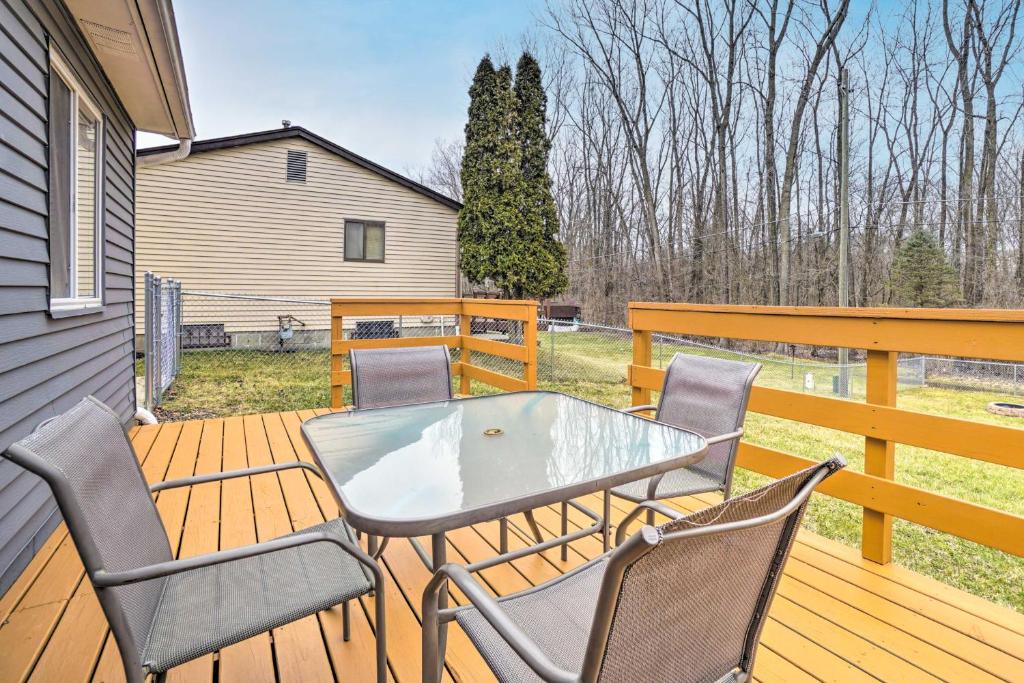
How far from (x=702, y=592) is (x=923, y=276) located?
494 inches

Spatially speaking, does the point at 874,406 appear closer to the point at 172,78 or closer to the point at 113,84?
the point at 172,78

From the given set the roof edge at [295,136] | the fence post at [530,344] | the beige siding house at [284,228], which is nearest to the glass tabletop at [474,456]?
the fence post at [530,344]

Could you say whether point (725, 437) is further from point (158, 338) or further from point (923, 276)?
point (923, 276)

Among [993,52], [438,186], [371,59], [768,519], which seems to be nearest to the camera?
[768,519]

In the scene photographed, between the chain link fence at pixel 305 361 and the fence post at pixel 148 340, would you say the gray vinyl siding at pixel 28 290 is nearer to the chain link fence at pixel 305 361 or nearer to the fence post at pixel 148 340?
the fence post at pixel 148 340

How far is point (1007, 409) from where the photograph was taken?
6.20 m

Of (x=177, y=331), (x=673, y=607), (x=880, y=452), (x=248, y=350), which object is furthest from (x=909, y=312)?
(x=248, y=350)

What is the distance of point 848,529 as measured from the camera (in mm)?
3096

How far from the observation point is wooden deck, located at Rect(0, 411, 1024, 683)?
1546mm

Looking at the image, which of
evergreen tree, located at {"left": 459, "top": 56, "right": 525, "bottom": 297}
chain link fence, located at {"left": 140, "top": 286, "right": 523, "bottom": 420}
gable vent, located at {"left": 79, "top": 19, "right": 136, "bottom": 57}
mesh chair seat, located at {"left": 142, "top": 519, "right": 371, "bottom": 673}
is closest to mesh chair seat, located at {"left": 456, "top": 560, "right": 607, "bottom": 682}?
mesh chair seat, located at {"left": 142, "top": 519, "right": 371, "bottom": 673}

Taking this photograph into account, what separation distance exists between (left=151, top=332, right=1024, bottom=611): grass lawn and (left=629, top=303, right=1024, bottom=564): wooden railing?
0.86m

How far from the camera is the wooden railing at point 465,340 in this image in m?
4.17

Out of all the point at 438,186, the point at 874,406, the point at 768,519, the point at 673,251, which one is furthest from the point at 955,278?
the point at 438,186

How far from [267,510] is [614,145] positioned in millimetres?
14910
